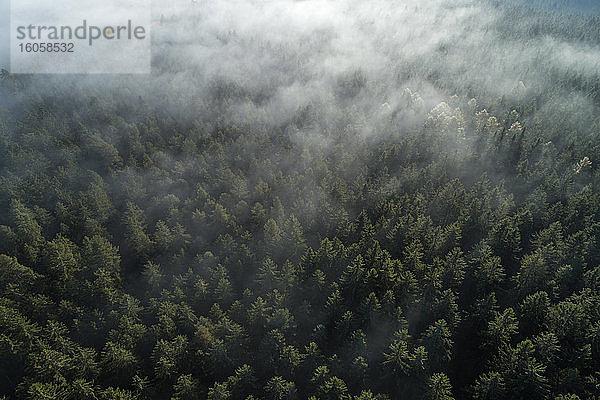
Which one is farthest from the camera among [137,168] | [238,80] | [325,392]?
[238,80]

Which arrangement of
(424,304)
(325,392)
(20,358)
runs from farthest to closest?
1. (424,304)
2. (20,358)
3. (325,392)

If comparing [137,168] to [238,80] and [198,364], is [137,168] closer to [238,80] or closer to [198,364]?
[198,364]

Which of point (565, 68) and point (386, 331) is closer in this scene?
point (386, 331)

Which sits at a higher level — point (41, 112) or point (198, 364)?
point (41, 112)

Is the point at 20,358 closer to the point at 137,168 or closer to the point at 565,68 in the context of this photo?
the point at 137,168

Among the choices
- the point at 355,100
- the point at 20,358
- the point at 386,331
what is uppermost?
the point at 355,100

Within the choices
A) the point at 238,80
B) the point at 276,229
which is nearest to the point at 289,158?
the point at 276,229
